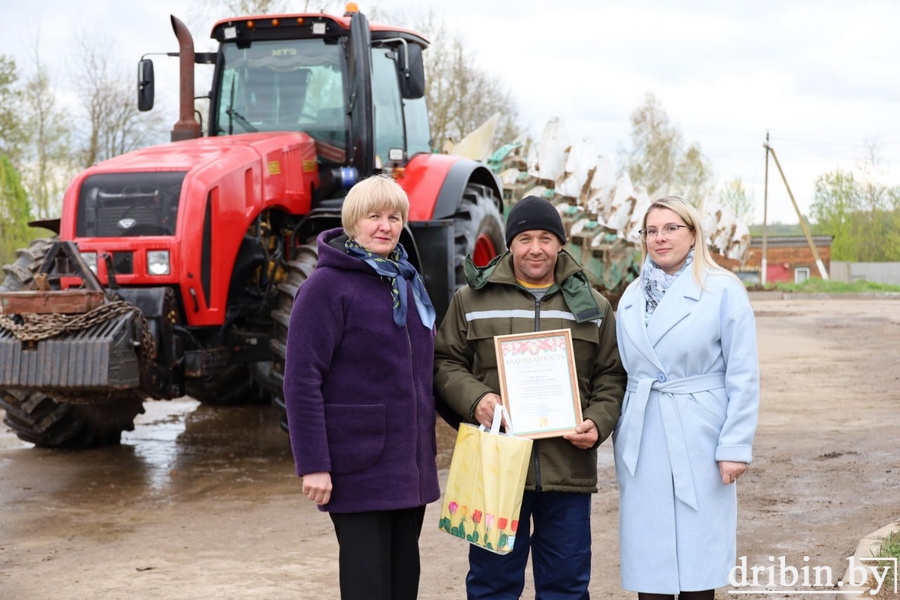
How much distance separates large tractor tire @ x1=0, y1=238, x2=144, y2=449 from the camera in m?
6.75

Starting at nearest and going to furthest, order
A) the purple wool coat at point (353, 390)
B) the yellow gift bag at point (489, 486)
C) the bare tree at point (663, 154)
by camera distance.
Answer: the purple wool coat at point (353, 390) → the yellow gift bag at point (489, 486) → the bare tree at point (663, 154)

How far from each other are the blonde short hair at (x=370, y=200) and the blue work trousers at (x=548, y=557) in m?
1.02

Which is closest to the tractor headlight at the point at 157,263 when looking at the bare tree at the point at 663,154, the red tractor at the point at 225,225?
the red tractor at the point at 225,225

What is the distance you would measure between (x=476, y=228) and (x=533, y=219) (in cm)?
439

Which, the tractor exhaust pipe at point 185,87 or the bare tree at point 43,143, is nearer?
the tractor exhaust pipe at point 185,87

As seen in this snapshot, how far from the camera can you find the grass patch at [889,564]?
3812mm

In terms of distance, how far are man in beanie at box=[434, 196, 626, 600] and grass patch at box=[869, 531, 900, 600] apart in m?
1.18

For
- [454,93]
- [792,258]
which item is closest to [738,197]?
[792,258]

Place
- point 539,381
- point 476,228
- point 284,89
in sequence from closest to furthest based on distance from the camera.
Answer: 1. point 539,381
2. point 284,89
3. point 476,228

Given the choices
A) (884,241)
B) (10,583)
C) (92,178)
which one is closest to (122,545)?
(10,583)

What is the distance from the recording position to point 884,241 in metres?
58.4

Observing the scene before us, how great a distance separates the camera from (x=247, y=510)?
6027 mm

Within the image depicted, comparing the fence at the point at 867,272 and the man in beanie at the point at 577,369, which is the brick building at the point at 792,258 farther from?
the man in beanie at the point at 577,369

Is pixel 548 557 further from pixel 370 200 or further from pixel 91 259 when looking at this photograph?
pixel 91 259
